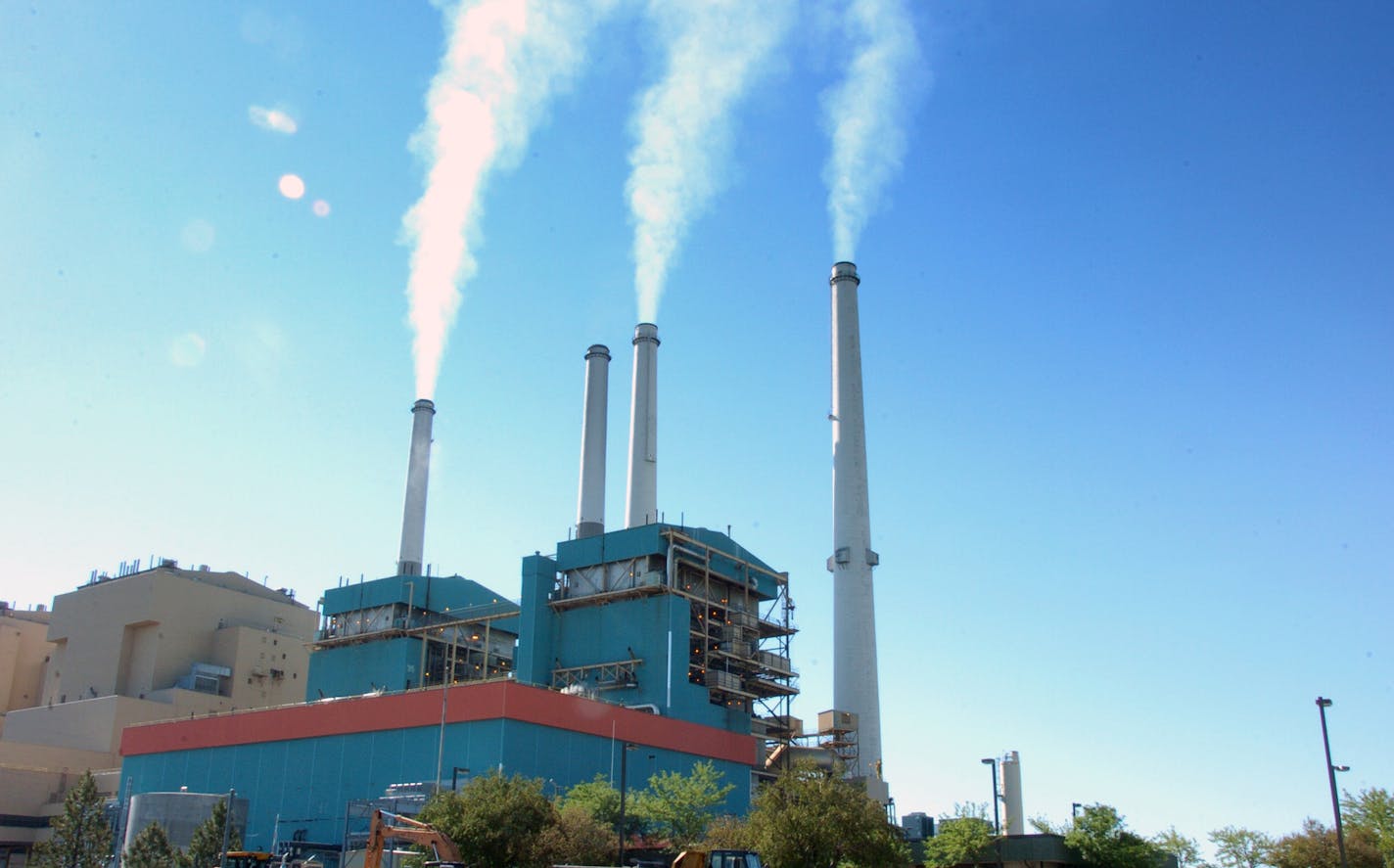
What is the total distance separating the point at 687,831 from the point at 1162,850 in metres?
20.1

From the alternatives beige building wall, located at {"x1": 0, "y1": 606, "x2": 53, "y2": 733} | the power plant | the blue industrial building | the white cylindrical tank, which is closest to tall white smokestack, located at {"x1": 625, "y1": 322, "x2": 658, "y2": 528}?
the power plant

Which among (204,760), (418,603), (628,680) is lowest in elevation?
(204,760)

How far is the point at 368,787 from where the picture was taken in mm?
55844

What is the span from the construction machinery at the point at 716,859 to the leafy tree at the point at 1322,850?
27.6 meters

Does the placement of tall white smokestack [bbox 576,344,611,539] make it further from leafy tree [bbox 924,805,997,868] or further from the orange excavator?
the orange excavator

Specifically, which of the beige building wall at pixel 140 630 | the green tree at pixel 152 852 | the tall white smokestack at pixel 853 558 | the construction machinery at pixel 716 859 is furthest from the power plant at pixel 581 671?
the construction machinery at pixel 716 859

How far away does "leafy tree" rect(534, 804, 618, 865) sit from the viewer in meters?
39.0

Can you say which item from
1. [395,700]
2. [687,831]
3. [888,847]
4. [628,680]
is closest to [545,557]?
[628,680]

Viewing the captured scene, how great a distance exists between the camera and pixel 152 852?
Answer: 52.0 m

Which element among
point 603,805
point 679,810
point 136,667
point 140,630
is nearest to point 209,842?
point 603,805

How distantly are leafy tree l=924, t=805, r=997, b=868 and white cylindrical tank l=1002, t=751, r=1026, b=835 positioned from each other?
64.0 feet

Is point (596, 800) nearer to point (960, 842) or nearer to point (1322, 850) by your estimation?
point (960, 842)

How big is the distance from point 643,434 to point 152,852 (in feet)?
136

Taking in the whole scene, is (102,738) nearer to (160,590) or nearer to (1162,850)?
(160,590)
